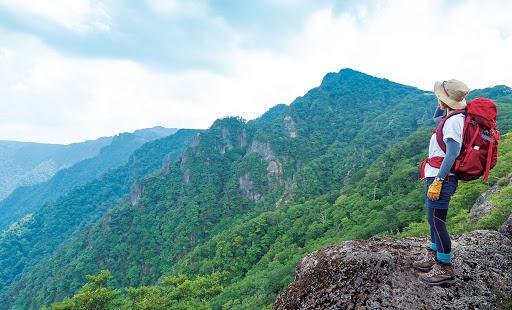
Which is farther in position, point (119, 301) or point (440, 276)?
point (119, 301)

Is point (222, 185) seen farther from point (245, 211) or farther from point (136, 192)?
point (136, 192)

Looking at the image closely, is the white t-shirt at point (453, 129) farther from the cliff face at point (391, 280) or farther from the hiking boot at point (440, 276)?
the cliff face at point (391, 280)

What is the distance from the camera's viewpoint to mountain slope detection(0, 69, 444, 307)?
80188mm

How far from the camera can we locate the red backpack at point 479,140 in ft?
11.0

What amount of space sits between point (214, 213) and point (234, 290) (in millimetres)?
51940

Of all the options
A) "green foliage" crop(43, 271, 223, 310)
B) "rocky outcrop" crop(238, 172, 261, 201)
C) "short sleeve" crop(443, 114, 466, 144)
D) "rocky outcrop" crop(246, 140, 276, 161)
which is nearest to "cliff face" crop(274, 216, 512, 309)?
"short sleeve" crop(443, 114, 466, 144)

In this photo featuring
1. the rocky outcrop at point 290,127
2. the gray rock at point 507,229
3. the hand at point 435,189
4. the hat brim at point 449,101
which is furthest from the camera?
the rocky outcrop at point 290,127

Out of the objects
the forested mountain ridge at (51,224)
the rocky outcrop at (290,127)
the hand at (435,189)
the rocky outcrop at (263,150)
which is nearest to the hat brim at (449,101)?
the hand at (435,189)

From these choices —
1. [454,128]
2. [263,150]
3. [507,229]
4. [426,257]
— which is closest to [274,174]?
[263,150]

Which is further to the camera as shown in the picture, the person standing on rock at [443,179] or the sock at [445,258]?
the sock at [445,258]

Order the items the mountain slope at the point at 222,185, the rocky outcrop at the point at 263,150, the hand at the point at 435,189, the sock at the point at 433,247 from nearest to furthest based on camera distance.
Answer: the hand at the point at 435,189 < the sock at the point at 433,247 < the mountain slope at the point at 222,185 < the rocky outcrop at the point at 263,150

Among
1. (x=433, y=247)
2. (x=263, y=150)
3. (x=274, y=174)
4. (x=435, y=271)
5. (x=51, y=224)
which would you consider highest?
(x=433, y=247)

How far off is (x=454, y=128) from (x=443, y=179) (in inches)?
23.3

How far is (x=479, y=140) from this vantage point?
3.40m
